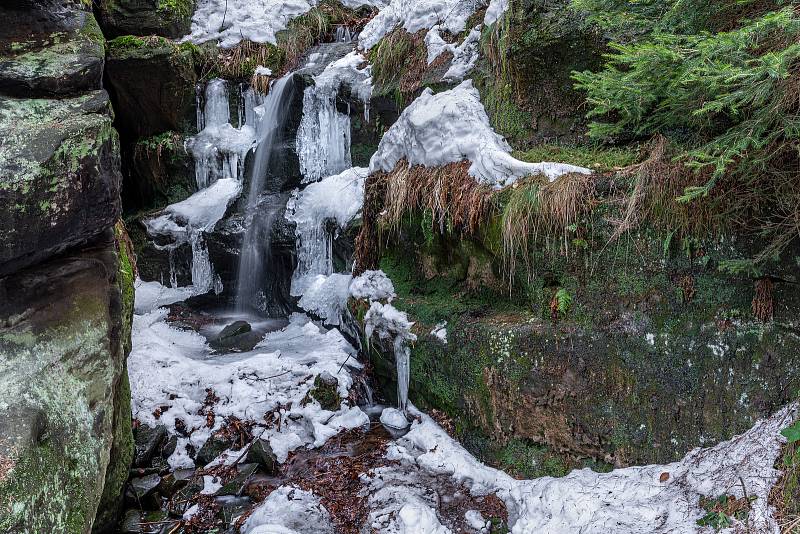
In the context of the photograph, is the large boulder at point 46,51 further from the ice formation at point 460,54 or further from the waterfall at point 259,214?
the waterfall at point 259,214

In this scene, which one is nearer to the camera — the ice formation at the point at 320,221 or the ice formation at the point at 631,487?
the ice formation at the point at 631,487

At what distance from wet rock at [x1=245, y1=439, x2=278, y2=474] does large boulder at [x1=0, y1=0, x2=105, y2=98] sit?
3244 mm

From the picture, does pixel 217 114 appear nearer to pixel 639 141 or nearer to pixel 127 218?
pixel 127 218

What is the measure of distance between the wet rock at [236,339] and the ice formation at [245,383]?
5.6 inches

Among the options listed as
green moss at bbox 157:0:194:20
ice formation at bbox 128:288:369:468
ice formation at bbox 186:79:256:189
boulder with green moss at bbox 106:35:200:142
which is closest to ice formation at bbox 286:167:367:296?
ice formation at bbox 128:288:369:468

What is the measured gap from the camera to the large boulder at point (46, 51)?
3.44m

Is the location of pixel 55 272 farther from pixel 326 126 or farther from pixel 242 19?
pixel 242 19

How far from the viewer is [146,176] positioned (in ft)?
34.6

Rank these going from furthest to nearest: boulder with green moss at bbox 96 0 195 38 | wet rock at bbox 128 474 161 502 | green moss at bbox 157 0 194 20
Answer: green moss at bbox 157 0 194 20 < boulder with green moss at bbox 96 0 195 38 < wet rock at bbox 128 474 161 502

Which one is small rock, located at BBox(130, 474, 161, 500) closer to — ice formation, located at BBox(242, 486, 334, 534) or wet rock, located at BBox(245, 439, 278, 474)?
wet rock, located at BBox(245, 439, 278, 474)

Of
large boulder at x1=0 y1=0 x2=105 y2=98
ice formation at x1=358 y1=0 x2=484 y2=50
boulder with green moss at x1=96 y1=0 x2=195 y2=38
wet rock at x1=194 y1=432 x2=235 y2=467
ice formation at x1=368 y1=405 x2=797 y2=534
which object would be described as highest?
boulder with green moss at x1=96 y1=0 x2=195 y2=38

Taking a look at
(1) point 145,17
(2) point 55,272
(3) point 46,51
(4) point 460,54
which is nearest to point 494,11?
(4) point 460,54

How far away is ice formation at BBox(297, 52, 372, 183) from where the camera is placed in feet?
31.1

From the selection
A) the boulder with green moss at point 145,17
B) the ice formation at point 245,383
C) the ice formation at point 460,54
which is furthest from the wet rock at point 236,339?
the boulder with green moss at point 145,17
